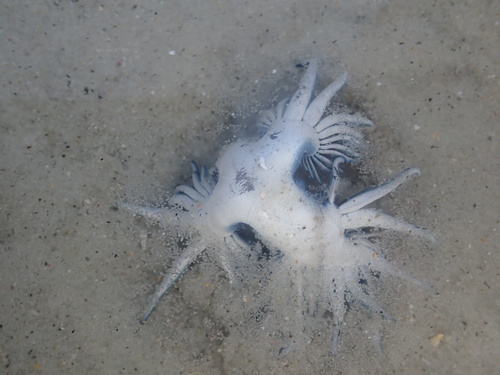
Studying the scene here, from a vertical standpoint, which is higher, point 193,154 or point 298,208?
point 298,208

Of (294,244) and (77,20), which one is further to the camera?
(77,20)

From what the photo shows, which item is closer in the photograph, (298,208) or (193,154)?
(298,208)

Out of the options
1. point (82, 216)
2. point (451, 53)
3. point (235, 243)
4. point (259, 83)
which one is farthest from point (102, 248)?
point (451, 53)

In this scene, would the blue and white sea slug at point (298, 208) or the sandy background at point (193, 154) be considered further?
the sandy background at point (193, 154)

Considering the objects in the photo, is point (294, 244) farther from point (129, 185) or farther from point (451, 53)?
point (451, 53)

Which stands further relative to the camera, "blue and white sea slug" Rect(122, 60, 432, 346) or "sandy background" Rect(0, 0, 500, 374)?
"sandy background" Rect(0, 0, 500, 374)
